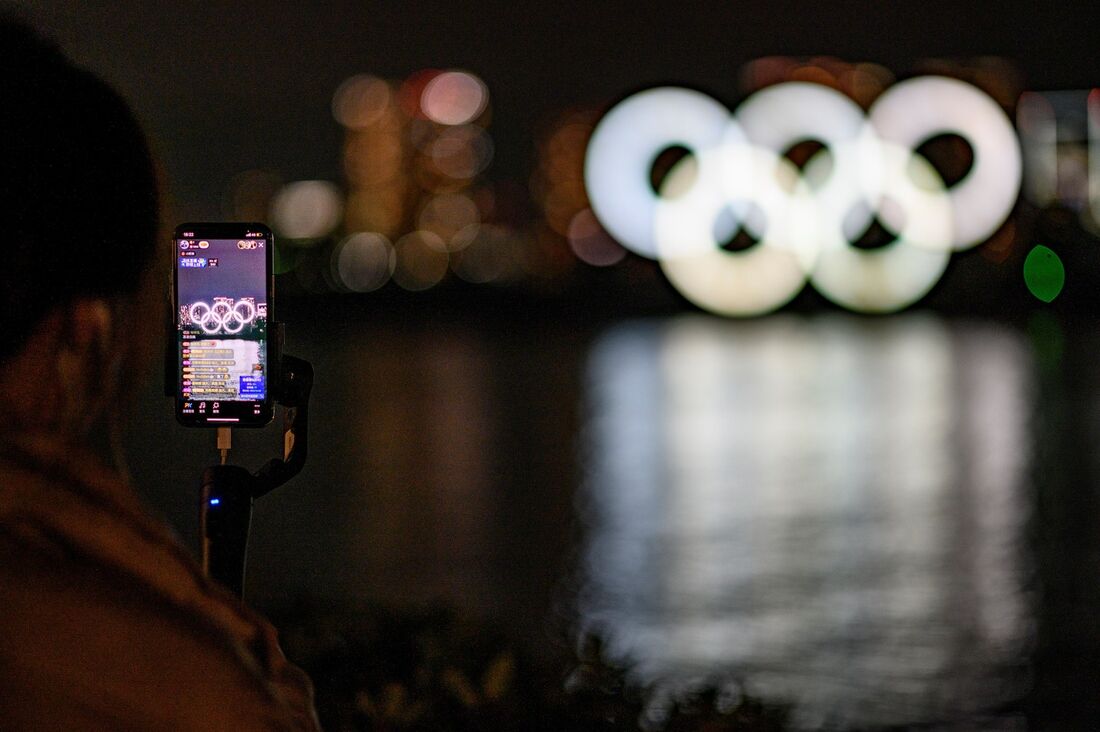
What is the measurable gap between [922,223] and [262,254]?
30.7 metres

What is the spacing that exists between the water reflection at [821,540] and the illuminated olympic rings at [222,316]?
11.6 feet

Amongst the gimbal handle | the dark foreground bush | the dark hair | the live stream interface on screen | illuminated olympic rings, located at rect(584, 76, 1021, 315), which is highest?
illuminated olympic rings, located at rect(584, 76, 1021, 315)

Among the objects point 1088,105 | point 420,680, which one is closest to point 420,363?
point 1088,105

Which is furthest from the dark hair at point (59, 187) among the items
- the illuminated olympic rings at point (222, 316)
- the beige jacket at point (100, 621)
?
the illuminated olympic rings at point (222, 316)

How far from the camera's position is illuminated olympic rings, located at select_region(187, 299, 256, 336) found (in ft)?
8.39

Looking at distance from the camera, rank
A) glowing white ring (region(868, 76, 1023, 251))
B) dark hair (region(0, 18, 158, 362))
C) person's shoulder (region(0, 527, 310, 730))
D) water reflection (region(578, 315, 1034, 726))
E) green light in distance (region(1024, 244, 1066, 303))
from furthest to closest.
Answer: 1. green light in distance (region(1024, 244, 1066, 303))
2. glowing white ring (region(868, 76, 1023, 251))
3. water reflection (region(578, 315, 1034, 726))
4. dark hair (region(0, 18, 158, 362))
5. person's shoulder (region(0, 527, 310, 730))

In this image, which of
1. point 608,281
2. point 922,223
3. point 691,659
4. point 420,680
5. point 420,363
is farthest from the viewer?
point 608,281

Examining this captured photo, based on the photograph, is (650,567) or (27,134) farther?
(650,567)

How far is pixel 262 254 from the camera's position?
2.60m

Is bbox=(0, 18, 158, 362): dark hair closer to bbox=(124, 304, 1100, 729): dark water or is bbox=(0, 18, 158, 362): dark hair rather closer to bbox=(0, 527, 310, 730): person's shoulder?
bbox=(0, 527, 310, 730): person's shoulder

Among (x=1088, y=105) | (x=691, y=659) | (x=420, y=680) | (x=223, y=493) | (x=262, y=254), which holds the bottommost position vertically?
(x=691, y=659)

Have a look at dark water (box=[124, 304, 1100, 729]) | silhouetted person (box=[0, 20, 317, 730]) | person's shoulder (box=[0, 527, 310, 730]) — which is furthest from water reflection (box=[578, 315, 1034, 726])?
person's shoulder (box=[0, 527, 310, 730])

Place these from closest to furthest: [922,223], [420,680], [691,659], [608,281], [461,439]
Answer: [420,680] < [691,659] < [461,439] < [922,223] < [608,281]

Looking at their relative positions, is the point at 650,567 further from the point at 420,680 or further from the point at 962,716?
the point at 420,680
